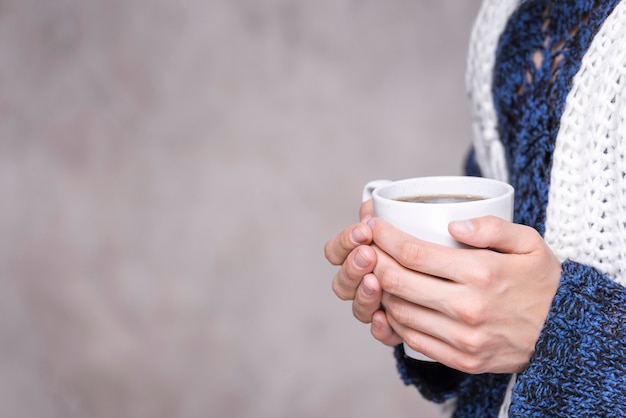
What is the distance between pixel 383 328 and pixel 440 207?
165 millimetres

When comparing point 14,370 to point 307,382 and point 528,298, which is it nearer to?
point 307,382

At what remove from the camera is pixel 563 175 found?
0.62 m

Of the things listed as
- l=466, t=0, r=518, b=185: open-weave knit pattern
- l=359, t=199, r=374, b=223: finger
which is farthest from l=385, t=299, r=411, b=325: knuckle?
l=466, t=0, r=518, b=185: open-weave knit pattern

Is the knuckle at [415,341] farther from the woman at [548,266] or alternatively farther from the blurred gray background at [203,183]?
the blurred gray background at [203,183]

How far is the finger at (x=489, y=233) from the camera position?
52cm

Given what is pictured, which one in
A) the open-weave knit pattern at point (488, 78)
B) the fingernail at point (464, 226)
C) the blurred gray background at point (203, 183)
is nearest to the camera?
the fingernail at point (464, 226)

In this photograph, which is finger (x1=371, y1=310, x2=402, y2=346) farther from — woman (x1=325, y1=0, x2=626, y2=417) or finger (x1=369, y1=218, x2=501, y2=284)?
finger (x1=369, y1=218, x2=501, y2=284)

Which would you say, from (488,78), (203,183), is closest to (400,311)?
(488,78)

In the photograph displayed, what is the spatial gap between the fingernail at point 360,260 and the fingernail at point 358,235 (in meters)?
0.01

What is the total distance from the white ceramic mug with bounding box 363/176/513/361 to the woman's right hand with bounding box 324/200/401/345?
0.09 ft

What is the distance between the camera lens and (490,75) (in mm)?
744

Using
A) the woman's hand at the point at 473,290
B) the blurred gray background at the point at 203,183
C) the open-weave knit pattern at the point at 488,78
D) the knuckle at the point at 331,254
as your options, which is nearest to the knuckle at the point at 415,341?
the woman's hand at the point at 473,290

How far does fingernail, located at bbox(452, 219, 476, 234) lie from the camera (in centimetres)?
52

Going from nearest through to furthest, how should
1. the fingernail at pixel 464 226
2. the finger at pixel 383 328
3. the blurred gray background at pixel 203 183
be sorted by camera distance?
the fingernail at pixel 464 226 → the finger at pixel 383 328 → the blurred gray background at pixel 203 183
